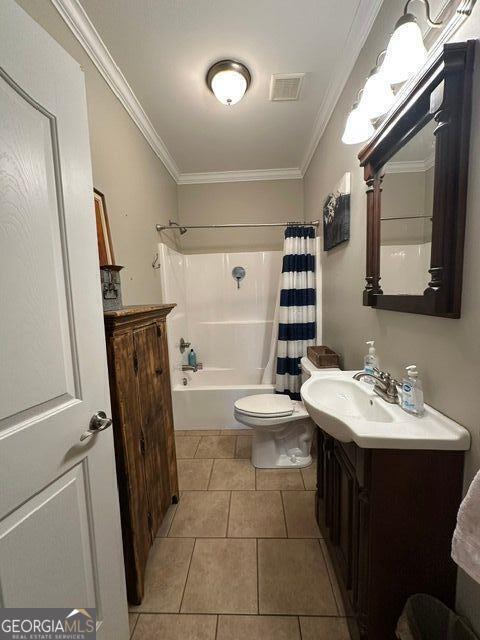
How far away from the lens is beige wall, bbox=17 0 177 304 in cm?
123

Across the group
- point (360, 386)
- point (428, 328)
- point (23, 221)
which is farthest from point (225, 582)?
point (23, 221)

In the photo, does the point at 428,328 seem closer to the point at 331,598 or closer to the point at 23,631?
the point at 331,598

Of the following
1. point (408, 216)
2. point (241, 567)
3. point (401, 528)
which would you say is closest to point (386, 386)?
point (401, 528)

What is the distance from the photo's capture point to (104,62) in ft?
4.56

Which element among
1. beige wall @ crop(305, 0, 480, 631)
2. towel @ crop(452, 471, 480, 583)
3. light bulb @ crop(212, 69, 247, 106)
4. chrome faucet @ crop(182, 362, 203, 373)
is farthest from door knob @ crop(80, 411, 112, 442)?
chrome faucet @ crop(182, 362, 203, 373)

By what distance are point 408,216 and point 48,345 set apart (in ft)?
4.26

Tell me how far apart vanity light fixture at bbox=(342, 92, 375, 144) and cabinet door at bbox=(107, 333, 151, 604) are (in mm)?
1375

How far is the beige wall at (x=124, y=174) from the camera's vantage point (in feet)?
4.05

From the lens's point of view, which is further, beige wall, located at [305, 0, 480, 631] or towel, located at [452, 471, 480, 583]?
beige wall, located at [305, 0, 480, 631]

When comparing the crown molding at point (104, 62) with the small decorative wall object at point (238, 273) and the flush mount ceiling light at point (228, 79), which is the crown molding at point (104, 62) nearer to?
the flush mount ceiling light at point (228, 79)

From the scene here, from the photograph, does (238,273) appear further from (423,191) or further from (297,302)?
(423,191)

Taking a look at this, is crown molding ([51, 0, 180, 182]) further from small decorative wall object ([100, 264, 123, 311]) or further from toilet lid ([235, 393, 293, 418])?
toilet lid ([235, 393, 293, 418])

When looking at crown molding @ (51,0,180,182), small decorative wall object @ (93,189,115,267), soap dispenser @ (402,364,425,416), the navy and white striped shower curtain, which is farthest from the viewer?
the navy and white striped shower curtain

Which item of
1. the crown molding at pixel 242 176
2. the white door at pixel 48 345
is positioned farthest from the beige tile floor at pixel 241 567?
the crown molding at pixel 242 176
